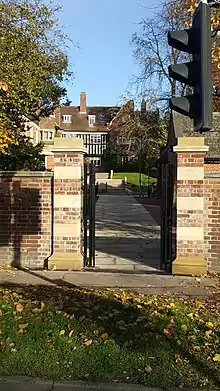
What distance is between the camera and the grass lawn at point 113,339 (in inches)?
178

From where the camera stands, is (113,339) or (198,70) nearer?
(198,70)

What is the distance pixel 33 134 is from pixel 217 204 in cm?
5615

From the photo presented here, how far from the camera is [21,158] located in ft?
76.6

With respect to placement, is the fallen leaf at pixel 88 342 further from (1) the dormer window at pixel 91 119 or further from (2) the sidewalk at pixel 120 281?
(1) the dormer window at pixel 91 119

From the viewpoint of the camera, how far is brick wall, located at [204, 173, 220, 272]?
9336mm

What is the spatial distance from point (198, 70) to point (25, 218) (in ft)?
20.6

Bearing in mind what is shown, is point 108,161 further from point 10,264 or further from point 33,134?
point 10,264

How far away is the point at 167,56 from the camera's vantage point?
36844 mm

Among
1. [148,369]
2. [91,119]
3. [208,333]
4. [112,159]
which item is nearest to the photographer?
[148,369]

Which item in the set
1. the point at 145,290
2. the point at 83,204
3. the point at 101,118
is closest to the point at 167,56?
the point at 83,204

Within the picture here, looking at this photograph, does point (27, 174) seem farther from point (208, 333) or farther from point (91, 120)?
point (91, 120)

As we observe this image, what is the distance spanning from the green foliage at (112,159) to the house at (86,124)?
2.31 meters

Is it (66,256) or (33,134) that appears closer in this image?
(66,256)

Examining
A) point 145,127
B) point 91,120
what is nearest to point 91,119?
point 91,120
